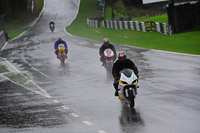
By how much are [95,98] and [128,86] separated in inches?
99.9

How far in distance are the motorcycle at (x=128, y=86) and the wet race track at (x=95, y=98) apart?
30cm

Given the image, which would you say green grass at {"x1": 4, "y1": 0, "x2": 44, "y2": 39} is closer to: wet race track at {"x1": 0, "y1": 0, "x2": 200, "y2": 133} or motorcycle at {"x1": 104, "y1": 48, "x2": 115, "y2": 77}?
wet race track at {"x1": 0, "y1": 0, "x2": 200, "y2": 133}

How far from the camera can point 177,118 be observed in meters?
10.6

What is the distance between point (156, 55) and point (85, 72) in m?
6.35

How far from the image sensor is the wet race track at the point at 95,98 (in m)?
10.5

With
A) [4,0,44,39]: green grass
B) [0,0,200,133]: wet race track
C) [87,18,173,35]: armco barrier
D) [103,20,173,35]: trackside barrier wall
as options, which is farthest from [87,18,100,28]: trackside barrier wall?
[0,0,200,133]: wet race track

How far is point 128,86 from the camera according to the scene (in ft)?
40.3

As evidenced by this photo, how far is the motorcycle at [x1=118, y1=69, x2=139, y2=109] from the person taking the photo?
12.1 m

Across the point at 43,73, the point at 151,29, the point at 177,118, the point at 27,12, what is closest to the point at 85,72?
the point at 43,73

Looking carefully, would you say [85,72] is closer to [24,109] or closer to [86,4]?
[24,109]

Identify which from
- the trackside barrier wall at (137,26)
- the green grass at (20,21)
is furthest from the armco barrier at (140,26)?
the green grass at (20,21)

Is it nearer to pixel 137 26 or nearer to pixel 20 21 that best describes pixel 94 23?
pixel 137 26

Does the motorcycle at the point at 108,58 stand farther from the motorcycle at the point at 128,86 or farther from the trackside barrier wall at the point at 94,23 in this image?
the trackside barrier wall at the point at 94,23

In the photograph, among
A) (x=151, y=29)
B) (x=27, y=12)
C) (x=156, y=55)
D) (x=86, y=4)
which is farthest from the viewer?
(x=86, y=4)
